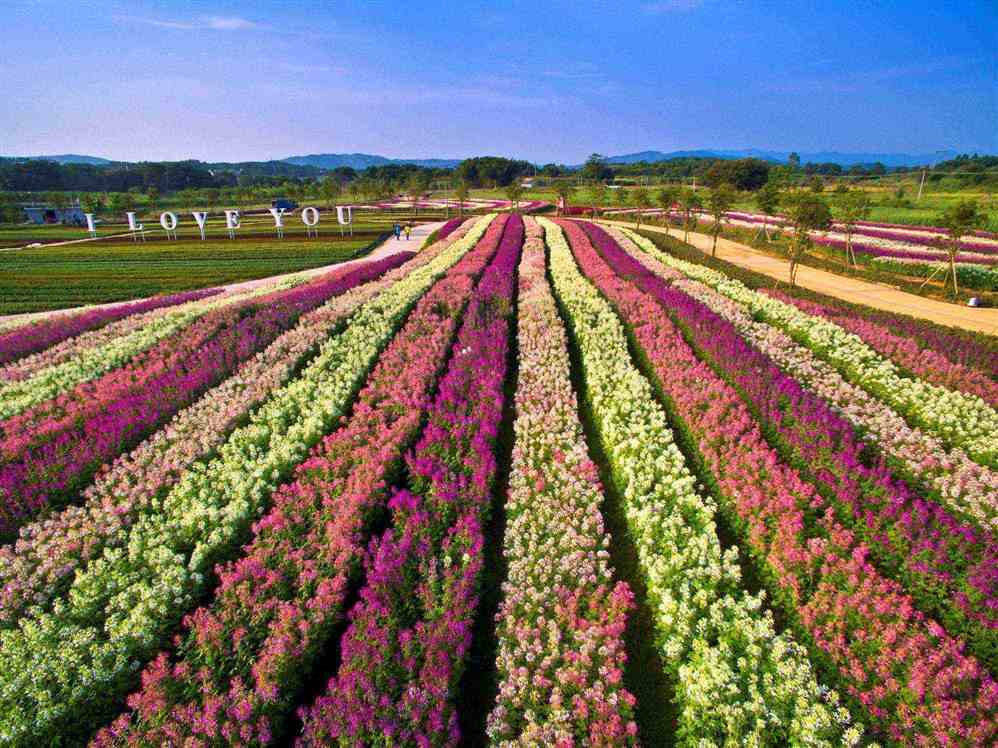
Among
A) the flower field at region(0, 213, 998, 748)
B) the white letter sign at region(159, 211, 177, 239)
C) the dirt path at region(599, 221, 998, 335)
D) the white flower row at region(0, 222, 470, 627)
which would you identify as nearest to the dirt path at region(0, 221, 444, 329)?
the flower field at region(0, 213, 998, 748)

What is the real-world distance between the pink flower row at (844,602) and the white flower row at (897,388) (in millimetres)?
3469

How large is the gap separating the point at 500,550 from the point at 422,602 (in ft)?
6.08

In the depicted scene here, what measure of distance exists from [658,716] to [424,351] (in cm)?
957

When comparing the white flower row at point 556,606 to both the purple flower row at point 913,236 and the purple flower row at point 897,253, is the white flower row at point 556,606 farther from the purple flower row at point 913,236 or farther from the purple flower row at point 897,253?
the purple flower row at point 897,253

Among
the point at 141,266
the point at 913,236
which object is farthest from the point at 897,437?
the point at 141,266

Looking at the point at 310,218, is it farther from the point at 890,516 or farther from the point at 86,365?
Answer: the point at 890,516

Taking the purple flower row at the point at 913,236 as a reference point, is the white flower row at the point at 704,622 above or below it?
below

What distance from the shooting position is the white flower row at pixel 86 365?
37.6ft

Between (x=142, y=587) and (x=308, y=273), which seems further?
(x=308, y=273)

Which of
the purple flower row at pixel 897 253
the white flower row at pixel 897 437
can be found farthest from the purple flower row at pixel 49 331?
the purple flower row at pixel 897 253

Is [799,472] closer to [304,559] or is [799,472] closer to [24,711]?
[304,559]

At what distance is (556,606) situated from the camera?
17.9 feet

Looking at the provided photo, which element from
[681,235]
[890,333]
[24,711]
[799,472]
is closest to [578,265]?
[890,333]

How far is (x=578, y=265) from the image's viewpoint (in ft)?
88.2
